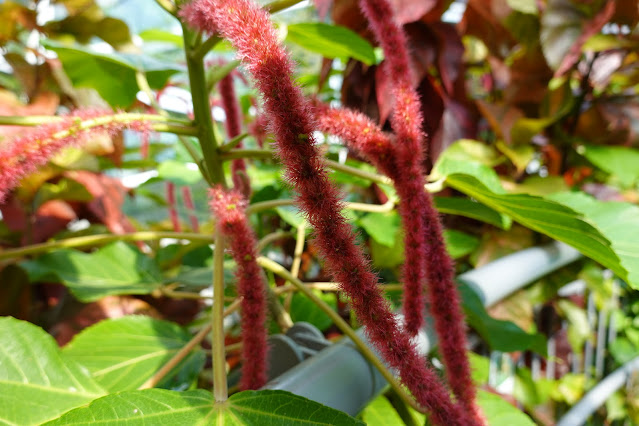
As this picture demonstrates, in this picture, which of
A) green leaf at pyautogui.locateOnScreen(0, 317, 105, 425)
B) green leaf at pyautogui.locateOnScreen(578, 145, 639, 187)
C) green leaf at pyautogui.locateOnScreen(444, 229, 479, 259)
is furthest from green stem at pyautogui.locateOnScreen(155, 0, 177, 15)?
green leaf at pyautogui.locateOnScreen(578, 145, 639, 187)

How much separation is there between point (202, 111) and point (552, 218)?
0.91ft

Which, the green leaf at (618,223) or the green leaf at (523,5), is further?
the green leaf at (523,5)

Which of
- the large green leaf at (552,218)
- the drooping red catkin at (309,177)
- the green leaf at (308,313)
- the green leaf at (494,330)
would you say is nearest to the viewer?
the drooping red catkin at (309,177)

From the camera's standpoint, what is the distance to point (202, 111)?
37 cm

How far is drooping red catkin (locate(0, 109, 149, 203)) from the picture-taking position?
10.1 inches

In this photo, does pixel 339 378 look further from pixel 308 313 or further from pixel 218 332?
pixel 308 313

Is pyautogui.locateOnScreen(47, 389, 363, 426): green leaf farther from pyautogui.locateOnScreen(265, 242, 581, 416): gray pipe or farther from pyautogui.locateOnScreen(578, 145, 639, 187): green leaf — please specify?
pyautogui.locateOnScreen(578, 145, 639, 187): green leaf

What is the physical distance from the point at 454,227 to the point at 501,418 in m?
0.53

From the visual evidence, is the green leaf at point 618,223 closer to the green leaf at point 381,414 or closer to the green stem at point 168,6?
the green leaf at point 381,414

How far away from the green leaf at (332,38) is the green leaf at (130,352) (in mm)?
328

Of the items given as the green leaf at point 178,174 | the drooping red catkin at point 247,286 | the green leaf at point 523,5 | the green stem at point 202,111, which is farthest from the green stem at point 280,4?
the green leaf at point 523,5

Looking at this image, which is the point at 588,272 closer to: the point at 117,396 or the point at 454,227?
the point at 454,227

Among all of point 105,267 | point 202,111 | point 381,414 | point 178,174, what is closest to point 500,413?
point 381,414

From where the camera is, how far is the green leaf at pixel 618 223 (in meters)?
0.35
